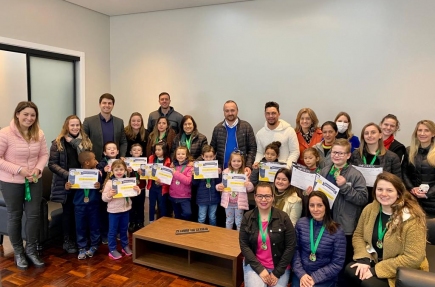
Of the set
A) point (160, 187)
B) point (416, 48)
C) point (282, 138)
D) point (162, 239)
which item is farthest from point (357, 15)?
point (162, 239)

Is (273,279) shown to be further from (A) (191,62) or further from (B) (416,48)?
(A) (191,62)

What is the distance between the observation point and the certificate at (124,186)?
3188 millimetres

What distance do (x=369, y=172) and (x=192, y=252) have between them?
1.75 meters

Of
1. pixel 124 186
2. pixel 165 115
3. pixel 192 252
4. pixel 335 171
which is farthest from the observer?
pixel 165 115

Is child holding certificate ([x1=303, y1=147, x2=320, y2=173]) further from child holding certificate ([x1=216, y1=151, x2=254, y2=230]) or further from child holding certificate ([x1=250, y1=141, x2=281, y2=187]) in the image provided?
child holding certificate ([x1=216, y1=151, x2=254, y2=230])

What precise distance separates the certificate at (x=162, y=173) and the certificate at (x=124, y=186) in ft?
1.22

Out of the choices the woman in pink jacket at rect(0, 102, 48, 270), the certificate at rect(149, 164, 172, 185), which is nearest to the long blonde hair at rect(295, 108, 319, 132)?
the certificate at rect(149, 164, 172, 185)

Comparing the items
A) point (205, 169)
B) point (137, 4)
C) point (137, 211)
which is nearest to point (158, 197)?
point (137, 211)

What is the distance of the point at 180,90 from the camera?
17.7 feet

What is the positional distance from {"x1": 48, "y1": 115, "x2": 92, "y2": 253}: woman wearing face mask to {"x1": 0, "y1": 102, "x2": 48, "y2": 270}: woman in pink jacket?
14 cm

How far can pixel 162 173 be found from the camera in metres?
3.55

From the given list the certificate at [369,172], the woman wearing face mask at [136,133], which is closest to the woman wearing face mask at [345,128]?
the certificate at [369,172]

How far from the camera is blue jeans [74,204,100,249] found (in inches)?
130

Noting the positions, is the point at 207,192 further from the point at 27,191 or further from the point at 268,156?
the point at 27,191
